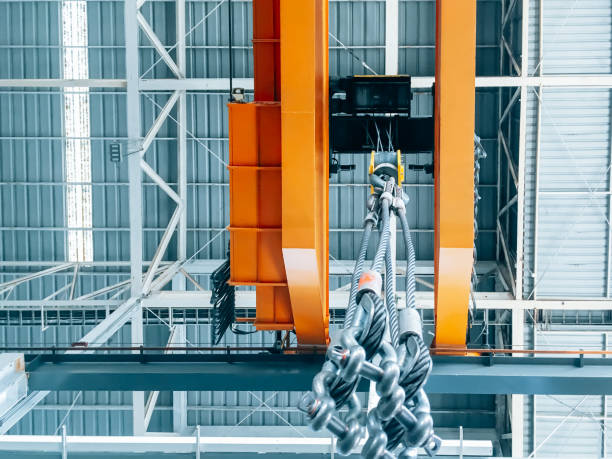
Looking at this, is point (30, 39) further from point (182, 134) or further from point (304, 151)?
point (304, 151)

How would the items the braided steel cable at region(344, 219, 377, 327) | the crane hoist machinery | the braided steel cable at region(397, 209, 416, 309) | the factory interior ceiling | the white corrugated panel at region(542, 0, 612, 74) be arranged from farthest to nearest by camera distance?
the factory interior ceiling, the white corrugated panel at region(542, 0, 612, 74), the braided steel cable at region(397, 209, 416, 309), the braided steel cable at region(344, 219, 377, 327), the crane hoist machinery

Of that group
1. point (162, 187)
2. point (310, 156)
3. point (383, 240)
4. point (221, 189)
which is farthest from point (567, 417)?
point (383, 240)

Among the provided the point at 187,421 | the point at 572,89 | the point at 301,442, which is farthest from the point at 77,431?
the point at 572,89

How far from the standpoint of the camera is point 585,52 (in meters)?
16.5

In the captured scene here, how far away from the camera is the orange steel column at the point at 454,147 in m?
5.86

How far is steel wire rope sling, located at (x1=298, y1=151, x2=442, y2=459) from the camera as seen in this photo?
10.9 feet

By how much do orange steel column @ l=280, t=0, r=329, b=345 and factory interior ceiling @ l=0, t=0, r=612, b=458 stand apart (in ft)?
29.7

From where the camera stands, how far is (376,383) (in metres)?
3.40

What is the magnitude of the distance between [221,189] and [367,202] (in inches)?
552

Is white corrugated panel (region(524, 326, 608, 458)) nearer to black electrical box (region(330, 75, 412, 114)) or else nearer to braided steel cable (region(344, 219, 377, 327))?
black electrical box (region(330, 75, 412, 114))

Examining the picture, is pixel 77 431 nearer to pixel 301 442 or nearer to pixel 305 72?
pixel 301 442

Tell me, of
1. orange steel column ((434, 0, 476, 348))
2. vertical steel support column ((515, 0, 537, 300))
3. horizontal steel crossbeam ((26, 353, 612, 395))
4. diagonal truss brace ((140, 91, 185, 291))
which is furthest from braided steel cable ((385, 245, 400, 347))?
vertical steel support column ((515, 0, 537, 300))

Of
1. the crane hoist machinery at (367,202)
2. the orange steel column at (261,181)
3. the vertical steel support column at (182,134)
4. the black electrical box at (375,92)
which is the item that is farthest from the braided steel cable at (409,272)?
the vertical steel support column at (182,134)

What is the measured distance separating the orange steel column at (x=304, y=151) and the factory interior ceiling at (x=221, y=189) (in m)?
9.06
